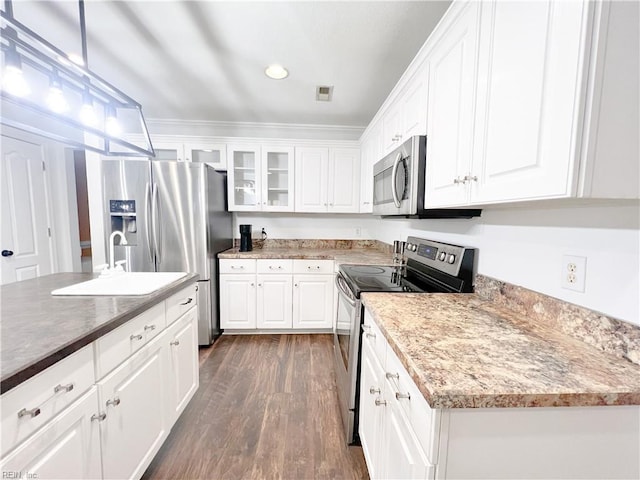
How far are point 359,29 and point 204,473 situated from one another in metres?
2.61

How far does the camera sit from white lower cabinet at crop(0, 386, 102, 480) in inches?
28.0

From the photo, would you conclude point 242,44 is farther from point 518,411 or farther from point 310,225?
point 518,411

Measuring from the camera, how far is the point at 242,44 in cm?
179

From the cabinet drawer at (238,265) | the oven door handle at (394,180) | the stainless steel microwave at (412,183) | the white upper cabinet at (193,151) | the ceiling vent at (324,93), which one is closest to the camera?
the stainless steel microwave at (412,183)

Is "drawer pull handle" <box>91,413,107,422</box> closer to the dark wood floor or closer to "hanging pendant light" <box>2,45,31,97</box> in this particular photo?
the dark wood floor

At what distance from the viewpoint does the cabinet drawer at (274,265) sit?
293 centimetres

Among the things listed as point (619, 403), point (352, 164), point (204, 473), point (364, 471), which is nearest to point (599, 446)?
point (619, 403)

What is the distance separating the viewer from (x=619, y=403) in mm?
632

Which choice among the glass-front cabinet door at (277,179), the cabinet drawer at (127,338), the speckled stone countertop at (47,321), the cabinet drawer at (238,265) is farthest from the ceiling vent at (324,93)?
the cabinet drawer at (127,338)

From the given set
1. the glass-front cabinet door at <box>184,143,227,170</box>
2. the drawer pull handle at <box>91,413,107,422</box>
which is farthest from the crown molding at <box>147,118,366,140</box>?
the drawer pull handle at <box>91,413,107,422</box>

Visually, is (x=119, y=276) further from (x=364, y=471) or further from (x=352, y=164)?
(x=352, y=164)

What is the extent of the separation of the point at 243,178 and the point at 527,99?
2.85m

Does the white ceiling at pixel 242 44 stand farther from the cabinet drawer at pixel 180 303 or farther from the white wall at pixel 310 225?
the cabinet drawer at pixel 180 303

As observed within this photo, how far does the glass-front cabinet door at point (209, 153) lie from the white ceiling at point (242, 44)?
1.65 feet
